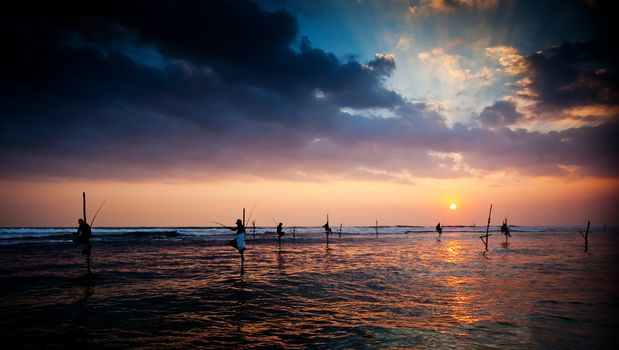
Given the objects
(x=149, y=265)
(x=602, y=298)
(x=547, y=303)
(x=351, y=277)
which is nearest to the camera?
(x=547, y=303)

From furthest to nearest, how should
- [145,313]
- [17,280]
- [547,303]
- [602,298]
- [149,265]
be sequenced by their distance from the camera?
1. [149,265]
2. [17,280]
3. [602,298]
4. [547,303]
5. [145,313]

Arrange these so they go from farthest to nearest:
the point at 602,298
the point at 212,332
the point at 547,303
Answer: the point at 602,298 < the point at 547,303 < the point at 212,332

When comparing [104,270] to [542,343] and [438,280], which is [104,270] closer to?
[438,280]

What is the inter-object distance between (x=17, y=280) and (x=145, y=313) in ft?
40.0

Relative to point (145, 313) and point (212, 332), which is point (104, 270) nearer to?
point (145, 313)

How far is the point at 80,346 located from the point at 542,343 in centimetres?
1223

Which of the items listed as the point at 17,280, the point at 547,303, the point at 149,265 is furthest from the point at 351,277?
the point at 17,280

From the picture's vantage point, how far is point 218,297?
14.2 metres

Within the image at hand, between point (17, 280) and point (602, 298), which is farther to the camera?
point (17, 280)

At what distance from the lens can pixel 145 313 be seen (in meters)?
11.7

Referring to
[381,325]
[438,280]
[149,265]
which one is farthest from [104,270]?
[438,280]

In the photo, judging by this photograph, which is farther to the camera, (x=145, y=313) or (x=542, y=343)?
(x=145, y=313)

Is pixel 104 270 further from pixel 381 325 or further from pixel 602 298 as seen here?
pixel 602 298

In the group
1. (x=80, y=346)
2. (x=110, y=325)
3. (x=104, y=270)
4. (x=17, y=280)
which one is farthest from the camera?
(x=104, y=270)
